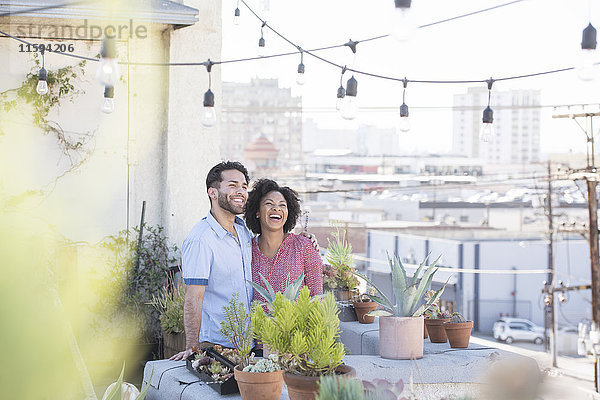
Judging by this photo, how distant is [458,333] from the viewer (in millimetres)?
3406

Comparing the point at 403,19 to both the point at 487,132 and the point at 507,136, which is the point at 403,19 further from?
the point at 507,136

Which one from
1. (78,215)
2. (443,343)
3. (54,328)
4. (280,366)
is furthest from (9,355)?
(78,215)

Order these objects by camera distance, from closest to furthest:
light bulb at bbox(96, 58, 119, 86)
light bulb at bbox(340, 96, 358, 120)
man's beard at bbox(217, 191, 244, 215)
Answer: light bulb at bbox(96, 58, 119, 86), man's beard at bbox(217, 191, 244, 215), light bulb at bbox(340, 96, 358, 120)

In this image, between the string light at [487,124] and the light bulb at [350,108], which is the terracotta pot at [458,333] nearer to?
the light bulb at [350,108]

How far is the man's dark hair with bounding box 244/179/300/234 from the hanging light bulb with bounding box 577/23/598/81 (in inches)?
65.0

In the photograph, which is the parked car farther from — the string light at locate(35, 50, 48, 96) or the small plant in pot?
the string light at locate(35, 50, 48, 96)

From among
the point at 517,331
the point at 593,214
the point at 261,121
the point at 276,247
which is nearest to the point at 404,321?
the point at 276,247

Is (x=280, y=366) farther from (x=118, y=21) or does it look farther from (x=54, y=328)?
(x=118, y=21)

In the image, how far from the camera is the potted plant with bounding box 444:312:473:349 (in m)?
3.39

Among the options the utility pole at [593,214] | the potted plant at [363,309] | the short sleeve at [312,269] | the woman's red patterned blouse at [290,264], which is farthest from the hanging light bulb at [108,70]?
the utility pole at [593,214]

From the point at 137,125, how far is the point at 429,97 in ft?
154

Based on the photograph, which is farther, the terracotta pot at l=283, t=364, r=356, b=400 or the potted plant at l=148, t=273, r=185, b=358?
the potted plant at l=148, t=273, r=185, b=358

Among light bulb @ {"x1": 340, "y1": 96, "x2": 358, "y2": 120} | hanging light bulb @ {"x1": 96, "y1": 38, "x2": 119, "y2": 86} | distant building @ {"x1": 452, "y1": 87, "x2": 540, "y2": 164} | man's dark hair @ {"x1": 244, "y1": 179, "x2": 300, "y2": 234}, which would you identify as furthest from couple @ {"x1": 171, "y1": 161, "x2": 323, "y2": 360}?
distant building @ {"x1": 452, "y1": 87, "x2": 540, "y2": 164}

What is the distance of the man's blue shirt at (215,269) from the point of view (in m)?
3.56
